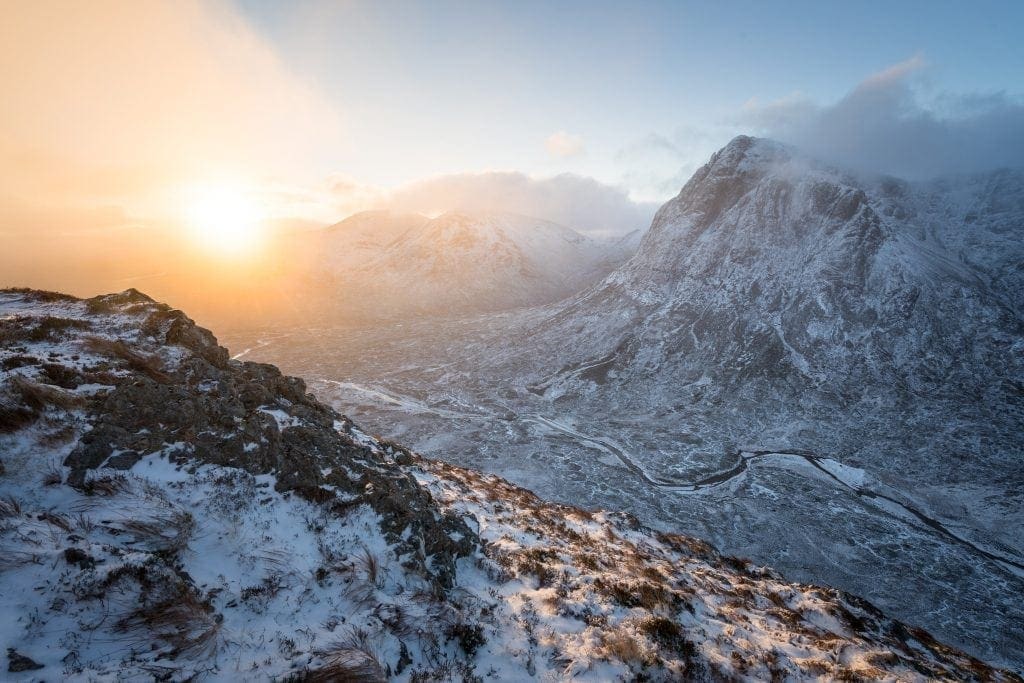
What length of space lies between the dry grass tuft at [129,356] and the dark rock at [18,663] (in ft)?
43.1

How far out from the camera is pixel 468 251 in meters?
185

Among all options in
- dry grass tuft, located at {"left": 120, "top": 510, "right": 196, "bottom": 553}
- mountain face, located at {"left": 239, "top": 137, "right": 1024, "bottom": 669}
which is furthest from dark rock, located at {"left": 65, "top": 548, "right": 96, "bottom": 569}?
mountain face, located at {"left": 239, "top": 137, "right": 1024, "bottom": 669}

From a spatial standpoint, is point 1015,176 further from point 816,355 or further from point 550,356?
point 550,356

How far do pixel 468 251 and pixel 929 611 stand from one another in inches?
6826

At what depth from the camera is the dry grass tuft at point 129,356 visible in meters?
17.3

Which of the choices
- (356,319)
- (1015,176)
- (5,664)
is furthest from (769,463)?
(356,319)

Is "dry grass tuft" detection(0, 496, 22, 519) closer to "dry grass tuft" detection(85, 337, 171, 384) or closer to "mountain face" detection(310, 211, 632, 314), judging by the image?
"dry grass tuft" detection(85, 337, 171, 384)

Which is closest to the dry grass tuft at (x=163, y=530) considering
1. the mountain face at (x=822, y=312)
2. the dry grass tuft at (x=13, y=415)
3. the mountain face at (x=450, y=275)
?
the dry grass tuft at (x=13, y=415)

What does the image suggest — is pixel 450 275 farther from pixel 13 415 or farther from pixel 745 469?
pixel 13 415

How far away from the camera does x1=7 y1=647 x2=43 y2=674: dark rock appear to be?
6.00 meters

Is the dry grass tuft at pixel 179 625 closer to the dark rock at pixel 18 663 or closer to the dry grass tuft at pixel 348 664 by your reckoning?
the dark rock at pixel 18 663

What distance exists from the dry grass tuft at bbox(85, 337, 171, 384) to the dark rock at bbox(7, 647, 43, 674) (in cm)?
1314

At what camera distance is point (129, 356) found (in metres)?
17.7

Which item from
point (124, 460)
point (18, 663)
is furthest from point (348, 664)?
point (124, 460)
